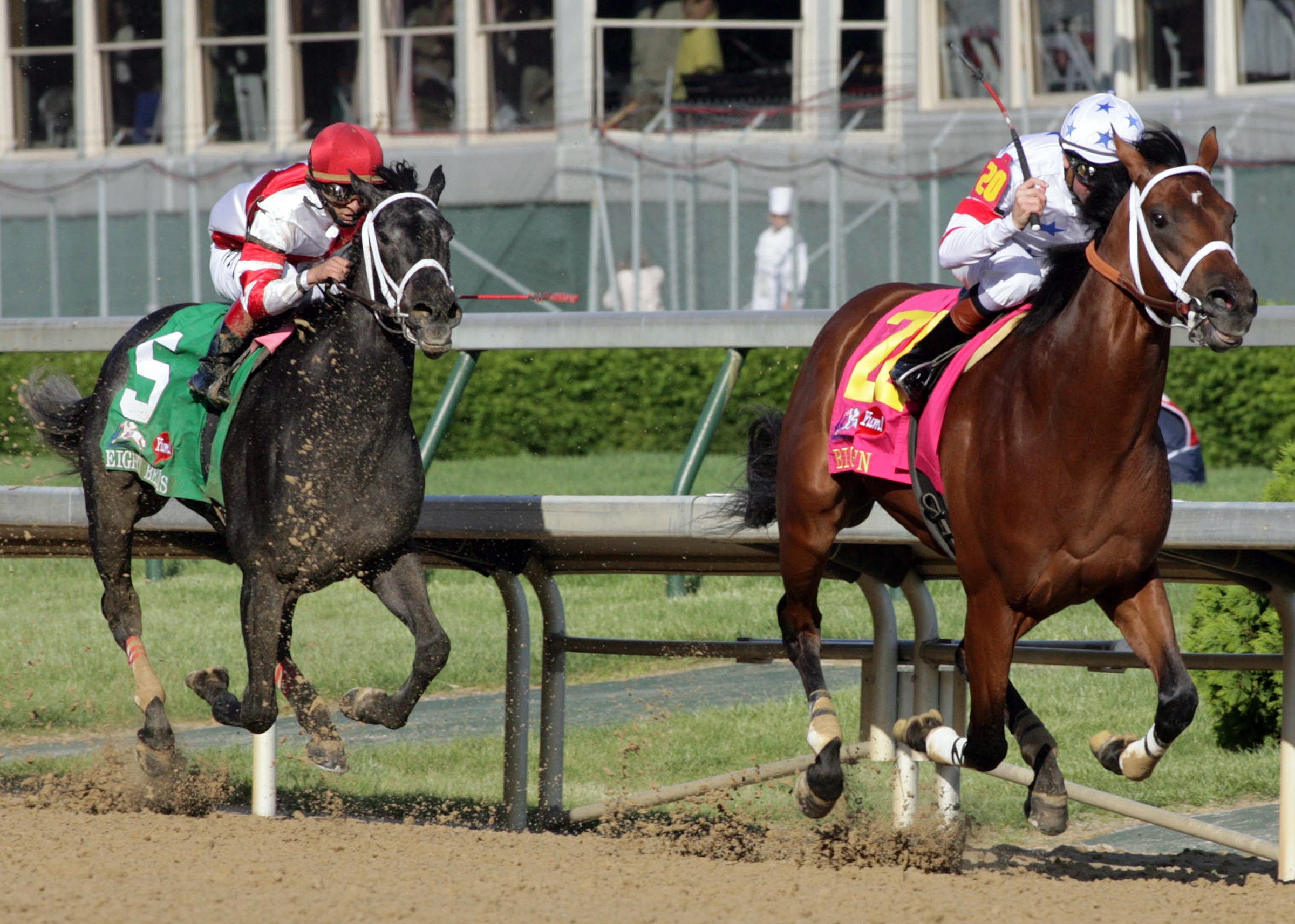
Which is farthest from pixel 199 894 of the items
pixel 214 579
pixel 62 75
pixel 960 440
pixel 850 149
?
pixel 62 75

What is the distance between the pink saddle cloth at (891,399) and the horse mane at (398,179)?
1.26 metres

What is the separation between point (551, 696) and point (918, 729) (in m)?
1.35

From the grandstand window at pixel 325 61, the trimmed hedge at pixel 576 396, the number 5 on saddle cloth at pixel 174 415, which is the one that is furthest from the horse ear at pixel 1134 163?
the grandstand window at pixel 325 61

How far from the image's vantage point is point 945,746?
460cm

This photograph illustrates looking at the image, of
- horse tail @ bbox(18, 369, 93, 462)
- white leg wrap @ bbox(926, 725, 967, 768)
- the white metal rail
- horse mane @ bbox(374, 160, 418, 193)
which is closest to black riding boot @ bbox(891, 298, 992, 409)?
the white metal rail

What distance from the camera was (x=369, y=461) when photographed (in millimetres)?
4703

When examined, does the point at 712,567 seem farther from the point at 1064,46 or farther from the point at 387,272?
the point at 1064,46

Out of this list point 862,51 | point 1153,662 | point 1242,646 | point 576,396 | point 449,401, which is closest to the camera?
point 1153,662

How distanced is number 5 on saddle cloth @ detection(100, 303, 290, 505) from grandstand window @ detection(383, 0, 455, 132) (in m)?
12.0

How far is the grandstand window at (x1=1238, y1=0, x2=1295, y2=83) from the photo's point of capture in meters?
15.4

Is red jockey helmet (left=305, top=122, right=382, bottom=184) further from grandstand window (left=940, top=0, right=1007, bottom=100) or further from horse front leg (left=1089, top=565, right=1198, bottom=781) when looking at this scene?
grandstand window (left=940, top=0, right=1007, bottom=100)

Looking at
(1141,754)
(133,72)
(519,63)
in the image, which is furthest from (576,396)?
(1141,754)

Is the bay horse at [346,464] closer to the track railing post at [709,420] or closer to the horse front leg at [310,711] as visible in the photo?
the horse front leg at [310,711]

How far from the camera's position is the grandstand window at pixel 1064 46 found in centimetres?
1638
